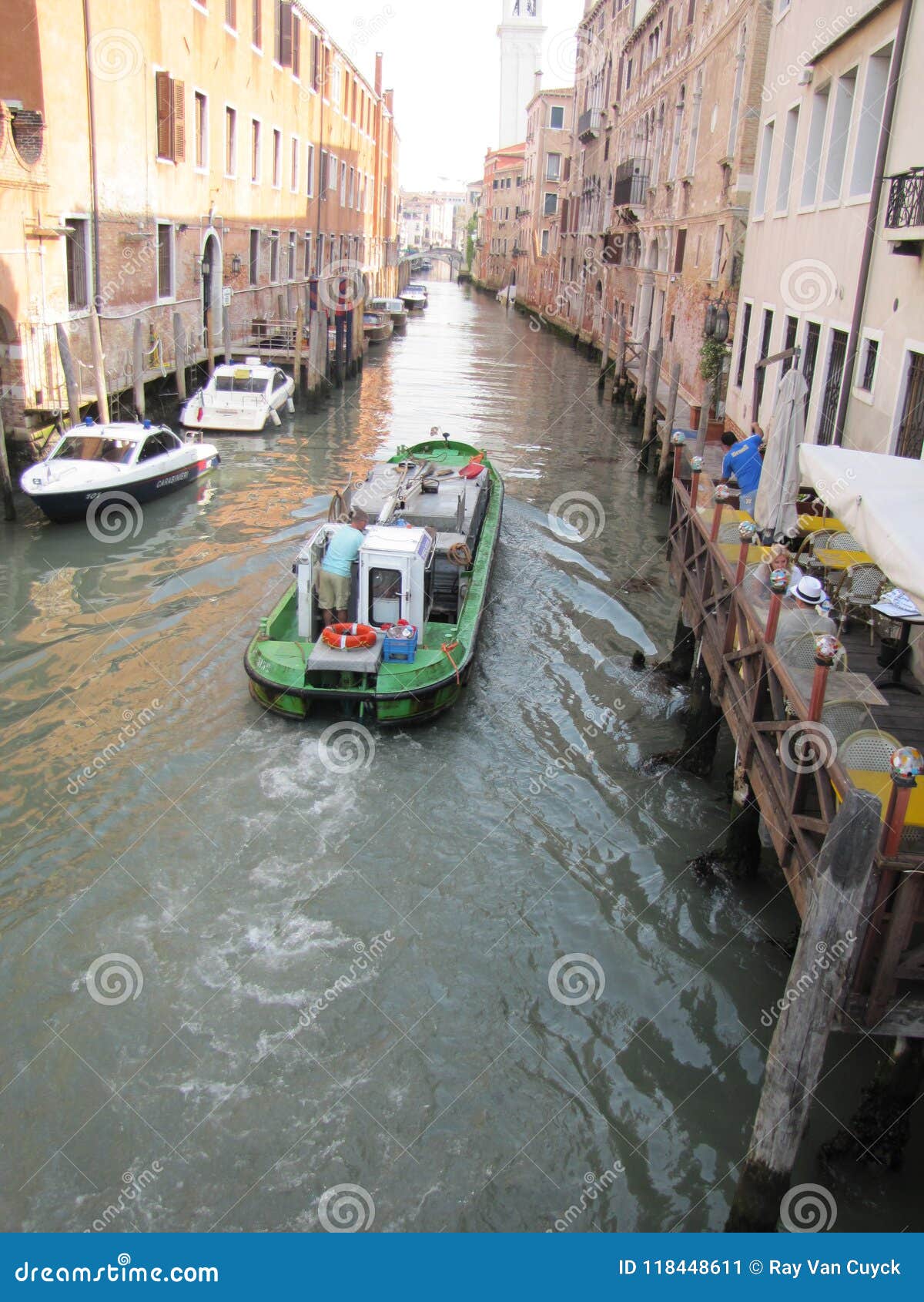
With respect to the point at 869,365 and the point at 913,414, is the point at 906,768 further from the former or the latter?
the point at 869,365

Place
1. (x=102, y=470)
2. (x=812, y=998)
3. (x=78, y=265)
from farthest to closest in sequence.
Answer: (x=78, y=265) → (x=102, y=470) → (x=812, y=998)

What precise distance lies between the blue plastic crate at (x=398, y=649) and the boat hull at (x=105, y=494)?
6805 millimetres

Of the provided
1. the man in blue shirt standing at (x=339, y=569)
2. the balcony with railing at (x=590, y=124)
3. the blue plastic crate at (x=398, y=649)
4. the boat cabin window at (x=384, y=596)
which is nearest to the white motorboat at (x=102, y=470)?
the man in blue shirt standing at (x=339, y=569)

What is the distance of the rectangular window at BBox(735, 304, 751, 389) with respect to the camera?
17.8m

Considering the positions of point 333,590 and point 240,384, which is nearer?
point 333,590

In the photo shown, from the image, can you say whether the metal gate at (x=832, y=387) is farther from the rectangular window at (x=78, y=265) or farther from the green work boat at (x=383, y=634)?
the rectangular window at (x=78, y=265)

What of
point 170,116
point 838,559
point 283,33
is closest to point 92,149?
point 170,116

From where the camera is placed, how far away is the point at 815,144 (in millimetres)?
13758

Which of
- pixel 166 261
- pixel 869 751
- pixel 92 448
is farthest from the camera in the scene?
pixel 166 261

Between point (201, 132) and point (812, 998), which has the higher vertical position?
point (201, 132)

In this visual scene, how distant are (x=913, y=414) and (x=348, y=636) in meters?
5.34

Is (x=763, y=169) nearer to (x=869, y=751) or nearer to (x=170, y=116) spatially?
(x=170, y=116)

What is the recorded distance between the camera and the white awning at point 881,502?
5.88 meters

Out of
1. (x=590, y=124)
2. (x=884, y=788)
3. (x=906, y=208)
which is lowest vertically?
(x=884, y=788)
